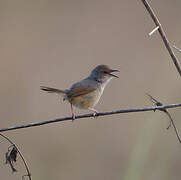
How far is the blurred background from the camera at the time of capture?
6.25 meters

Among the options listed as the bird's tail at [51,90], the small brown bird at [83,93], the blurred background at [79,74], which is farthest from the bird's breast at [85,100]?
the blurred background at [79,74]

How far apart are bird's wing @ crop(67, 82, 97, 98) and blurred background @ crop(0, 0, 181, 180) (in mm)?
1004

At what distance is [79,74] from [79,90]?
9.26ft

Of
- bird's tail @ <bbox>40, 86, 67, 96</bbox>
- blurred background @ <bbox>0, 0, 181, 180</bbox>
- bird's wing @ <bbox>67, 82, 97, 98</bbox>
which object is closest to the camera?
bird's tail @ <bbox>40, 86, 67, 96</bbox>

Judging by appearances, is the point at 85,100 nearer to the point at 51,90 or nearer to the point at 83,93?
the point at 83,93

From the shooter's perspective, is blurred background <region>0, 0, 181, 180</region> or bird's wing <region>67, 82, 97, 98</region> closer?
bird's wing <region>67, 82, 97, 98</region>

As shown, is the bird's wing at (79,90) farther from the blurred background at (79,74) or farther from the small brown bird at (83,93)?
the blurred background at (79,74)

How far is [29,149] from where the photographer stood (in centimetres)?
639

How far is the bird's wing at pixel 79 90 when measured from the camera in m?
4.69

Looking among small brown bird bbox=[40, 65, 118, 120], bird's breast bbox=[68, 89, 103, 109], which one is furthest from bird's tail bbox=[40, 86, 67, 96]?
bird's breast bbox=[68, 89, 103, 109]

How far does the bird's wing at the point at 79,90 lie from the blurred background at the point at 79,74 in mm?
1004

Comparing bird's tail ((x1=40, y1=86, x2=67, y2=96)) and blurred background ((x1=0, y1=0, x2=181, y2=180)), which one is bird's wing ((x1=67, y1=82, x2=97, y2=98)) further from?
blurred background ((x1=0, y1=0, x2=181, y2=180))

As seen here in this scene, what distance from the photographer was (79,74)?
24.7 ft

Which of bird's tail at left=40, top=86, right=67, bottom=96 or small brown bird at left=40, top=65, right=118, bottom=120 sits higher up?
bird's tail at left=40, top=86, right=67, bottom=96
